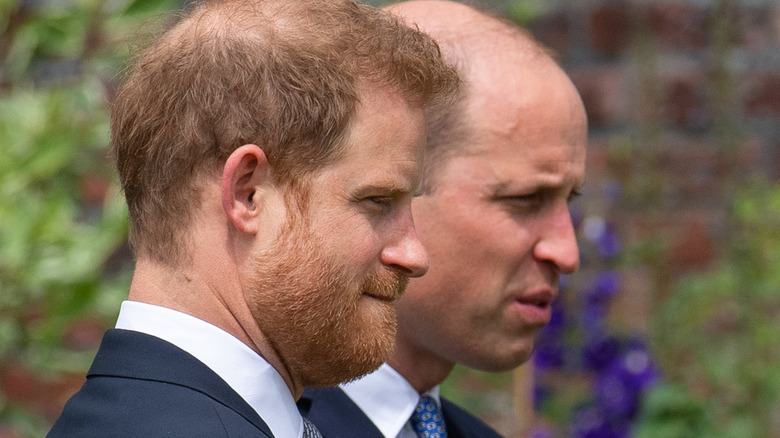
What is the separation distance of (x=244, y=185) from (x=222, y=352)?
0.19 m

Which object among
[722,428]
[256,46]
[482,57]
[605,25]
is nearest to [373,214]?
[256,46]

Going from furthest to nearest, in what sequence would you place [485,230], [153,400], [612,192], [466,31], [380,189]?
[612,192]
[466,31]
[485,230]
[380,189]
[153,400]

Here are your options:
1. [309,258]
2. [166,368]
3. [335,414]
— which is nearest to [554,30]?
[335,414]

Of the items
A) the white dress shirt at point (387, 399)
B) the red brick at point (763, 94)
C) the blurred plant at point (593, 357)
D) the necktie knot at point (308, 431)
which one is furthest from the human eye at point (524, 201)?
the red brick at point (763, 94)

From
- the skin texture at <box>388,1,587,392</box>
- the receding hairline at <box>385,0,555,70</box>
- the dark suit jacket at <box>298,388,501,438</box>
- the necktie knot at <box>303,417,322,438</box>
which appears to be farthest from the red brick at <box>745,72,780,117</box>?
the necktie knot at <box>303,417,322,438</box>

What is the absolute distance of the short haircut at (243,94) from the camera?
1.26 metres

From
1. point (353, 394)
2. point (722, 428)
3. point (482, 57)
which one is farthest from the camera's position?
point (722, 428)

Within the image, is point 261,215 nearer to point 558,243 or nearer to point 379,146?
point 379,146

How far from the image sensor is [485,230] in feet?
6.02

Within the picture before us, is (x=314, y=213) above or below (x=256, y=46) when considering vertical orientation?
below

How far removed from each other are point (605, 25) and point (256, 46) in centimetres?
208

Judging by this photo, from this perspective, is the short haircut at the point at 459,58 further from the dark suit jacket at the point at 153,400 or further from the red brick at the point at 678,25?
the red brick at the point at 678,25

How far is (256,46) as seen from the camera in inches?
50.5

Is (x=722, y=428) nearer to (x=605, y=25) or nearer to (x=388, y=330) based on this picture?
(x=605, y=25)
